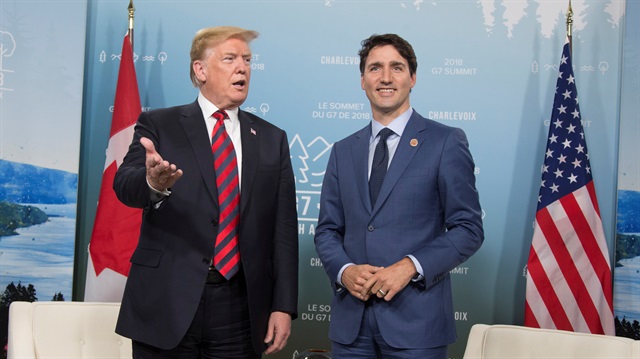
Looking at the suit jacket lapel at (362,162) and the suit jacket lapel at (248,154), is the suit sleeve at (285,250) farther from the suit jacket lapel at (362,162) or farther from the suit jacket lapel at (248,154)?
the suit jacket lapel at (362,162)

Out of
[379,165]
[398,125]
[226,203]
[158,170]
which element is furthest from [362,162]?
[158,170]

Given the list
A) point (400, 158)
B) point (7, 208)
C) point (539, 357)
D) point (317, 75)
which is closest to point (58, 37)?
point (7, 208)

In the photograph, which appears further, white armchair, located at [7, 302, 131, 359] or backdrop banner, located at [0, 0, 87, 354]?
backdrop banner, located at [0, 0, 87, 354]

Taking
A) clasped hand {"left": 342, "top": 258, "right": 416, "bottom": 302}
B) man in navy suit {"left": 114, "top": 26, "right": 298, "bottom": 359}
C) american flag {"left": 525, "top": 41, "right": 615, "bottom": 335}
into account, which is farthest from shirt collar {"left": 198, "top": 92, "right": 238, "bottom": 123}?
american flag {"left": 525, "top": 41, "right": 615, "bottom": 335}

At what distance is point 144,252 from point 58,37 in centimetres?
233

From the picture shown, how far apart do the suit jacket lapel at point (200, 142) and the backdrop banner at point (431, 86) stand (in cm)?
189

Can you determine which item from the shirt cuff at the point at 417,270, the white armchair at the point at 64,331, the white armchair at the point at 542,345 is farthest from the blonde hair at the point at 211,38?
the white armchair at the point at 542,345

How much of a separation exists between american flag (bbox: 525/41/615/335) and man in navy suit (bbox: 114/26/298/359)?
1.98 m

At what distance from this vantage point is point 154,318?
2.50 metres

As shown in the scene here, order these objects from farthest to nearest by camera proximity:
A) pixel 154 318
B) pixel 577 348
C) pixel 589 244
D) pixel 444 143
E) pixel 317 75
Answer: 1. pixel 317 75
2. pixel 589 244
3. pixel 577 348
4. pixel 444 143
5. pixel 154 318

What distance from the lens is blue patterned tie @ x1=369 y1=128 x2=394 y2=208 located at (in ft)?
8.83

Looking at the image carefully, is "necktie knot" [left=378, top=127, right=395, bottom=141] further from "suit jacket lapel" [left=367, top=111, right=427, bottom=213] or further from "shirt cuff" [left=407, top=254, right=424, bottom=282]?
"shirt cuff" [left=407, top=254, right=424, bottom=282]

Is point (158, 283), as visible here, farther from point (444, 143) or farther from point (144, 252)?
point (444, 143)

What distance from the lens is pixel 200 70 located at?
278cm
